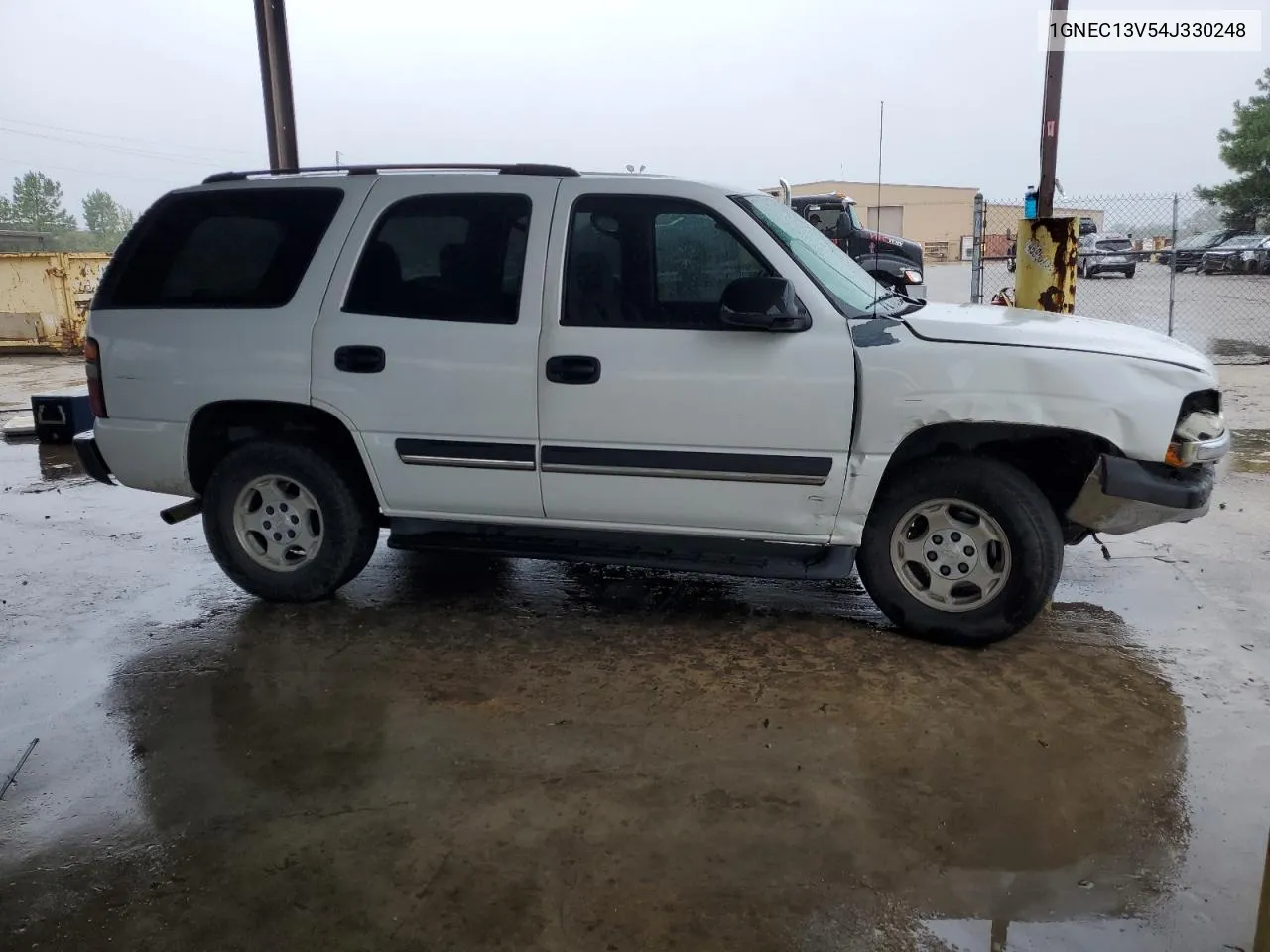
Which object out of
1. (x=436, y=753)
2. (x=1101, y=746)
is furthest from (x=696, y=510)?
(x=1101, y=746)

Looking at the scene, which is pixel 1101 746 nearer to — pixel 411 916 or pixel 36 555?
pixel 411 916

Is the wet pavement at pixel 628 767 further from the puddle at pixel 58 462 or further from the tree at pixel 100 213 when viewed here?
the tree at pixel 100 213

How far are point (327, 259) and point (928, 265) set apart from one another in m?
29.7

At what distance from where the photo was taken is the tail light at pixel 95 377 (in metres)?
4.70

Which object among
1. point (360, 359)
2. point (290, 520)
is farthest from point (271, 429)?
point (360, 359)

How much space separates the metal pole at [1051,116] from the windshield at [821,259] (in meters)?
6.82

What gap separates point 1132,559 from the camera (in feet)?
17.5

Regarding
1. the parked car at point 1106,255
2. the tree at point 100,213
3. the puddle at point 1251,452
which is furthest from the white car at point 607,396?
the tree at point 100,213

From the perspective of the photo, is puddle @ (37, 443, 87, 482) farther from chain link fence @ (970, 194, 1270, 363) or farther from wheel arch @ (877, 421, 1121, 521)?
chain link fence @ (970, 194, 1270, 363)

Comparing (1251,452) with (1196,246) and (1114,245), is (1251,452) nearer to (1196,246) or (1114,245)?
(1114,245)

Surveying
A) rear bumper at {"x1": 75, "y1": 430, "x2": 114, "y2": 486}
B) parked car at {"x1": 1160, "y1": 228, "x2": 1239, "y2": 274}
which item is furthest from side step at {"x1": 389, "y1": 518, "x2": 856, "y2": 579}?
parked car at {"x1": 1160, "y1": 228, "x2": 1239, "y2": 274}

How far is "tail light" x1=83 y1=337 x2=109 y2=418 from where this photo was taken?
4699mm

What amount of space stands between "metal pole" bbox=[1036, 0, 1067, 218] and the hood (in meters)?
6.79

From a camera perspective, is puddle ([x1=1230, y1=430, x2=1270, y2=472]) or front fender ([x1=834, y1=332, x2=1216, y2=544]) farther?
puddle ([x1=1230, y1=430, x2=1270, y2=472])
